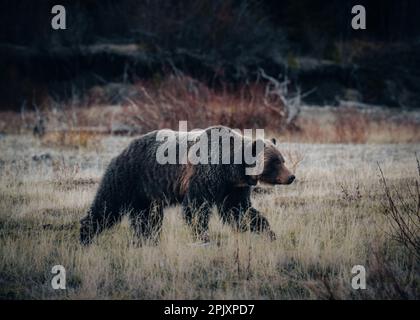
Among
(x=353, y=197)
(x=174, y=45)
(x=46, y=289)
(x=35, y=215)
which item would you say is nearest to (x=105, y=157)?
(x=35, y=215)

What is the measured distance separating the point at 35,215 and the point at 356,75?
21.7 metres

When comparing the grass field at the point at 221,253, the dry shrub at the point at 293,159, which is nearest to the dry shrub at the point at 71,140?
the grass field at the point at 221,253

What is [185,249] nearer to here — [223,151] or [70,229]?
→ [223,151]

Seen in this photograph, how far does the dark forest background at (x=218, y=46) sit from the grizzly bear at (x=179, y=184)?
17815 mm

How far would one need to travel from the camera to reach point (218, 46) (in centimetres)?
2673

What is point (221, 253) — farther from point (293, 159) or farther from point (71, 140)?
point (71, 140)

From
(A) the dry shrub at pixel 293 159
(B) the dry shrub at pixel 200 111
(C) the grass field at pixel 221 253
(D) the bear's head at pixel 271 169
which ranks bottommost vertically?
(C) the grass field at pixel 221 253

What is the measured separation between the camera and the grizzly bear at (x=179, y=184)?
5969 millimetres

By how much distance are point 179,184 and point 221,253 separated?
117 centimetres

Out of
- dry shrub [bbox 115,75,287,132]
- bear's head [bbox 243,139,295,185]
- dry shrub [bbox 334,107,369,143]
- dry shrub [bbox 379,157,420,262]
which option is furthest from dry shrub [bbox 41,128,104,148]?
dry shrub [bbox 379,157,420,262]

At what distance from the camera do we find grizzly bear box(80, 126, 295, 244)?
5.97m

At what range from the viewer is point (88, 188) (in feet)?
28.5

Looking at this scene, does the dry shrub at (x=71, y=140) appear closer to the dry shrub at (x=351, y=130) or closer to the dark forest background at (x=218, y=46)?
the dry shrub at (x=351, y=130)
